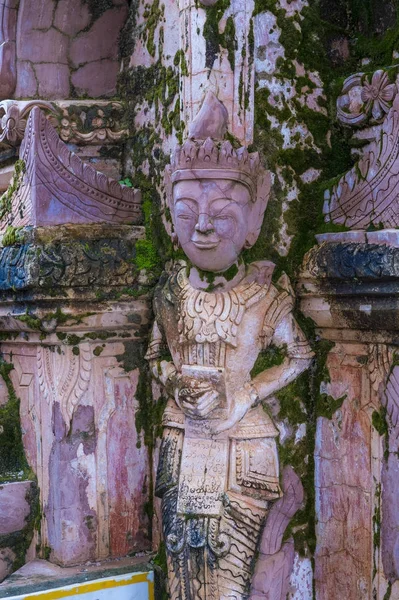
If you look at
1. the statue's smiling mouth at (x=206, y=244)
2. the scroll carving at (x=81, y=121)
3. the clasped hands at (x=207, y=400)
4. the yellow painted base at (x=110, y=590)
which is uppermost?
the scroll carving at (x=81, y=121)

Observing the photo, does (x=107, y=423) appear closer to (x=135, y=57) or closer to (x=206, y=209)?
(x=206, y=209)

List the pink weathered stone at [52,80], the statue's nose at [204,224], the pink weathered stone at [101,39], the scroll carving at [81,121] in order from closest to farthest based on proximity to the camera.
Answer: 1. the statue's nose at [204,224]
2. the scroll carving at [81,121]
3. the pink weathered stone at [101,39]
4. the pink weathered stone at [52,80]

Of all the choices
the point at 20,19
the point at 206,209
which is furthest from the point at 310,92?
the point at 20,19

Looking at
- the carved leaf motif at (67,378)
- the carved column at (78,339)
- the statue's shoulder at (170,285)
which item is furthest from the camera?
the carved leaf motif at (67,378)

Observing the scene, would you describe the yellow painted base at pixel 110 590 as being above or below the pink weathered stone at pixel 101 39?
below

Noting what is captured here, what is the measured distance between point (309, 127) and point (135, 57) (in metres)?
1.22

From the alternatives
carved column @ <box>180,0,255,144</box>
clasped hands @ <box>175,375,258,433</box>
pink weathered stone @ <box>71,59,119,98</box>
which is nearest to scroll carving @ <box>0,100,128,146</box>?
pink weathered stone @ <box>71,59,119,98</box>

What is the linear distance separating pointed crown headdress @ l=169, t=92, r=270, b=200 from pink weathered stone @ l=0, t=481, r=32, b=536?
1.89 meters

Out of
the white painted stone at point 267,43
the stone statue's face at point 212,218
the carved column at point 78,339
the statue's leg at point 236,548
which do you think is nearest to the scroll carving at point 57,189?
the carved column at point 78,339

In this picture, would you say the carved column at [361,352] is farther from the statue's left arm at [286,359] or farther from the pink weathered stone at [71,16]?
the pink weathered stone at [71,16]

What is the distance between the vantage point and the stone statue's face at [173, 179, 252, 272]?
3693 millimetres

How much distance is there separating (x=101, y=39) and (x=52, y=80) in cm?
39

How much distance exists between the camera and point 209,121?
3.76 metres

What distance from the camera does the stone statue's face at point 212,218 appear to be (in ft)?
12.1
